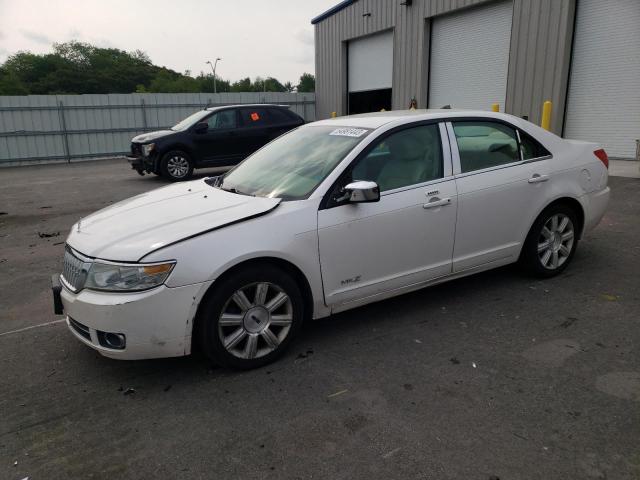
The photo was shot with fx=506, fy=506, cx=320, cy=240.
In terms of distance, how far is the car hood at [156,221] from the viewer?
308cm

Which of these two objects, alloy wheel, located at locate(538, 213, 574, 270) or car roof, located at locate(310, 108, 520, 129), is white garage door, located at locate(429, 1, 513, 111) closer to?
alloy wheel, located at locate(538, 213, 574, 270)

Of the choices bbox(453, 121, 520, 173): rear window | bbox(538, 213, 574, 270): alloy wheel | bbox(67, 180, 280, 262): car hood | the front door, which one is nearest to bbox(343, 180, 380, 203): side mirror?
the front door

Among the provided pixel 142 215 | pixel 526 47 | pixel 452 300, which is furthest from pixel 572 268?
pixel 526 47

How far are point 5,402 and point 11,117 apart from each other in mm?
18430

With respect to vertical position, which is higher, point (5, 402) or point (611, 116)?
point (611, 116)

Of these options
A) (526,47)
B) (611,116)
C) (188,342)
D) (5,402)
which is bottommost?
(5,402)

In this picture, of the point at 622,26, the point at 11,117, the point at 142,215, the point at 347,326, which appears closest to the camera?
the point at 142,215

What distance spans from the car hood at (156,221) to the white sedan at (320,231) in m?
0.02

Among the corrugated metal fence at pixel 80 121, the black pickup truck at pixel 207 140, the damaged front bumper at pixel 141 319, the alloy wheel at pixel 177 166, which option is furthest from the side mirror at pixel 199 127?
the damaged front bumper at pixel 141 319

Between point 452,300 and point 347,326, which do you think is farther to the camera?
point 452,300

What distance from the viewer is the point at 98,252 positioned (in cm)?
311

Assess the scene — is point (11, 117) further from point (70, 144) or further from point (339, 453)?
point (339, 453)

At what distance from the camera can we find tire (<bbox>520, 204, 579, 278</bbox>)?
14.8ft

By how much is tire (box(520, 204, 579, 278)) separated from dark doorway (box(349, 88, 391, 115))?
1478 centimetres
